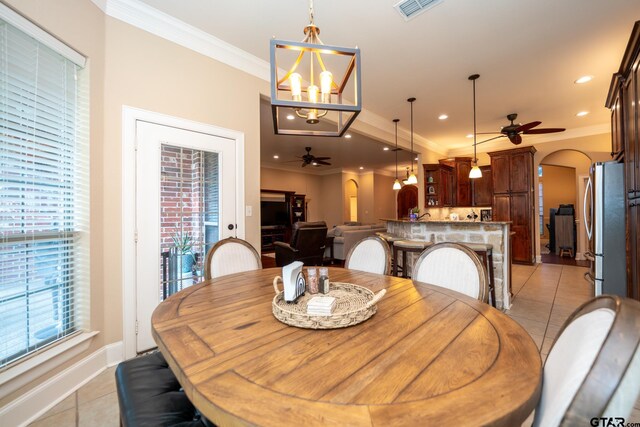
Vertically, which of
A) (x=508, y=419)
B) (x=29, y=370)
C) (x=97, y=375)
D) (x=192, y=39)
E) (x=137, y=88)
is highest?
(x=192, y=39)

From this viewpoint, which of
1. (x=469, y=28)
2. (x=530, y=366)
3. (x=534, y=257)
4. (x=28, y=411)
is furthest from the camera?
(x=534, y=257)

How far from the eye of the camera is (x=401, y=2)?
2238 mm

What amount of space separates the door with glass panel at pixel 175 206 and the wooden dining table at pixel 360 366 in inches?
55.5

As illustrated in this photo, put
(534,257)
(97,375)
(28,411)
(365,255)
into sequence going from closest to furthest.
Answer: (28,411)
(97,375)
(365,255)
(534,257)

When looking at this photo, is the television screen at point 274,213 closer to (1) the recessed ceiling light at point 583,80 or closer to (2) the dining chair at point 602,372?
(1) the recessed ceiling light at point 583,80

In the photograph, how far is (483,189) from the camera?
22.4ft

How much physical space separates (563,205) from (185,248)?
28.8 feet

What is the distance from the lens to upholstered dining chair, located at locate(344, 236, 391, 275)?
6.62 ft

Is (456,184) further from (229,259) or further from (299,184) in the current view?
(229,259)

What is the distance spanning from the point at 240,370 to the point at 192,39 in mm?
2965

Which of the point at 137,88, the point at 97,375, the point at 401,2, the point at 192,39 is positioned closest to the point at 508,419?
the point at 97,375

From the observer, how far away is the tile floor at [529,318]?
155 centimetres

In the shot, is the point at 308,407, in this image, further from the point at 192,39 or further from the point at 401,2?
the point at 192,39

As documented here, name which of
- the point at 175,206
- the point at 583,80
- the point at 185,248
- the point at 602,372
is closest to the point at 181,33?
the point at 175,206
